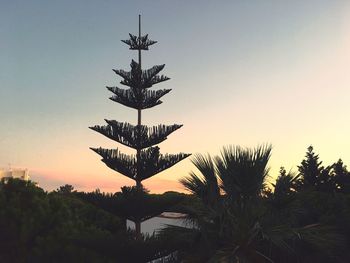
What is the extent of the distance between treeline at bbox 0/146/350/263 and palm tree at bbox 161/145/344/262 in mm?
17


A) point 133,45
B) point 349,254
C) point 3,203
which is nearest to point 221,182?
point 349,254

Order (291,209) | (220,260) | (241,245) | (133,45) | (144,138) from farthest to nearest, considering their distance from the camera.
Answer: (133,45) < (144,138) < (291,209) < (241,245) < (220,260)

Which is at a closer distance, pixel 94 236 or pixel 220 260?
pixel 220 260

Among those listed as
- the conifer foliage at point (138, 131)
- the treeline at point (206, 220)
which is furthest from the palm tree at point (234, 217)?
the conifer foliage at point (138, 131)

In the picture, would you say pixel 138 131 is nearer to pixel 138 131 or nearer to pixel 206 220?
pixel 138 131

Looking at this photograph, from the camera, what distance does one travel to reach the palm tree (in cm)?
808

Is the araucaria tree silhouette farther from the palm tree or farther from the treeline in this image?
the palm tree

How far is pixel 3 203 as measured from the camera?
596 inches

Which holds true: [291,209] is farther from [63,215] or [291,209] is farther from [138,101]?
[63,215]

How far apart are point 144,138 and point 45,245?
13.3ft

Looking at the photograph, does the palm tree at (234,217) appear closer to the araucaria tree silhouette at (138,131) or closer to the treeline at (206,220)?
the treeline at (206,220)

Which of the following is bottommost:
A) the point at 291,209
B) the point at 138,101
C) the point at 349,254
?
the point at 349,254

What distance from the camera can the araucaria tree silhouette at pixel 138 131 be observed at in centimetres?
1214

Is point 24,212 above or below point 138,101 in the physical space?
below
